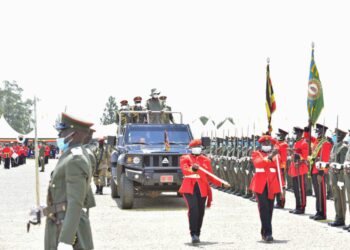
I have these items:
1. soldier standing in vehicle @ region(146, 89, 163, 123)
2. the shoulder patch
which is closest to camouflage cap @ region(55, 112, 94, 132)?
the shoulder patch

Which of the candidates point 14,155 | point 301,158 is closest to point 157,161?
point 301,158

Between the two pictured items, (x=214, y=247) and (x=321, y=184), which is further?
(x=321, y=184)

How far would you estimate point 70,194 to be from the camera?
516cm

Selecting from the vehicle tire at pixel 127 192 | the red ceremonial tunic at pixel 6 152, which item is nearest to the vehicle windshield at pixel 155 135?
the vehicle tire at pixel 127 192

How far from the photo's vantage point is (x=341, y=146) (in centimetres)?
1384

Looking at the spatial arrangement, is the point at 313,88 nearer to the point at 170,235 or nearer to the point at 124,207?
the point at 124,207

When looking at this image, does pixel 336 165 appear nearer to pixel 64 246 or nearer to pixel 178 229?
pixel 178 229

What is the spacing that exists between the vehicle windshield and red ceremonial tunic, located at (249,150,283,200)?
22.8 ft

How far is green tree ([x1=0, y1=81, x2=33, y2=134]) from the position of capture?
15888cm

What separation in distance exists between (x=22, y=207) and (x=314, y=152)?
24.1ft

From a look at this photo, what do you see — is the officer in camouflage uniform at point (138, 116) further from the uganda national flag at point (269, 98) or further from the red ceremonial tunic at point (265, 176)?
the red ceremonial tunic at point (265, 176)

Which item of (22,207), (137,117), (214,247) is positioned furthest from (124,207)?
(214,247)

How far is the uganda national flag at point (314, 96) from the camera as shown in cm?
1723

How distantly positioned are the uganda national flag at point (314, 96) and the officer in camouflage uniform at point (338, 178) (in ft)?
10.2
